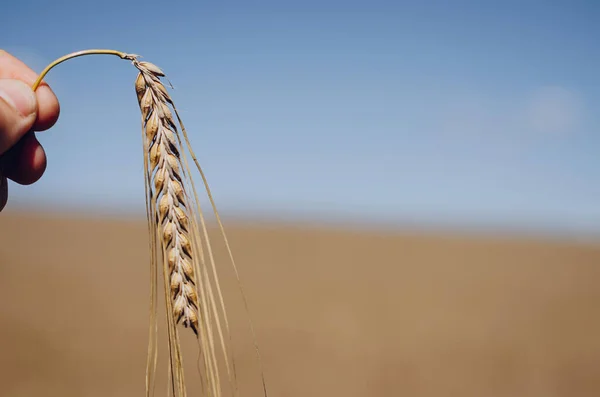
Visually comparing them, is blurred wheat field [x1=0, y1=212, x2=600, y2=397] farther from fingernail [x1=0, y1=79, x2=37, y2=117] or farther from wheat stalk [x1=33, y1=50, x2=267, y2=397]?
wheat stalk [x1=33, y1=50, x2=267, y2=397]

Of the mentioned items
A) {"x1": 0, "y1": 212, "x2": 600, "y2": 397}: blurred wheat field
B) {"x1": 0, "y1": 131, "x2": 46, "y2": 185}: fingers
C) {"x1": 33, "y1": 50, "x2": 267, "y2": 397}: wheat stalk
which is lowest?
{"x1": 0, "y1": 212, "x2": 600, "y2": 397}: blurred wheat field

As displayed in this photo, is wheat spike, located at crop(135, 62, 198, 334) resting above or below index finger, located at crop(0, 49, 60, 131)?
below

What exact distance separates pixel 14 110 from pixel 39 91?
194 mm

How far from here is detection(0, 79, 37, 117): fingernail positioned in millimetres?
1433

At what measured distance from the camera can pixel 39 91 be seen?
5.26 feet

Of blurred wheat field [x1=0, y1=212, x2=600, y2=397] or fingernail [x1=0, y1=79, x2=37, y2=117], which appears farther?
blurred wheat field [x1=0, y1=212, x2=600, y2=397]

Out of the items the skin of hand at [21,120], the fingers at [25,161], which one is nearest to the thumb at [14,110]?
the skin of hand at [21,120]

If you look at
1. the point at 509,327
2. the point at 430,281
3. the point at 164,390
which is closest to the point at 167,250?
the point at 164,390

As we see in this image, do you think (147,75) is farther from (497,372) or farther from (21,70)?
(497,372)

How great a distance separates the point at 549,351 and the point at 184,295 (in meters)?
7.75

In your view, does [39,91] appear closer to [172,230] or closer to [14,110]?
[14,110]

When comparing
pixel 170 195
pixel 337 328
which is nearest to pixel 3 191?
pixel 170 195

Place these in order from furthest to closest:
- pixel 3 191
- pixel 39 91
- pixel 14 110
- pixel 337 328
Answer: pixel 337 328
pixel 3 191
pixel 39 91
pixel 14 110

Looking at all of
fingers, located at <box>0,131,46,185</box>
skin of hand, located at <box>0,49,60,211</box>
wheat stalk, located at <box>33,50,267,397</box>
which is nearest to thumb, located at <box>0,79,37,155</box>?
skin of hand, located at <box>0,49,60,211</box>
